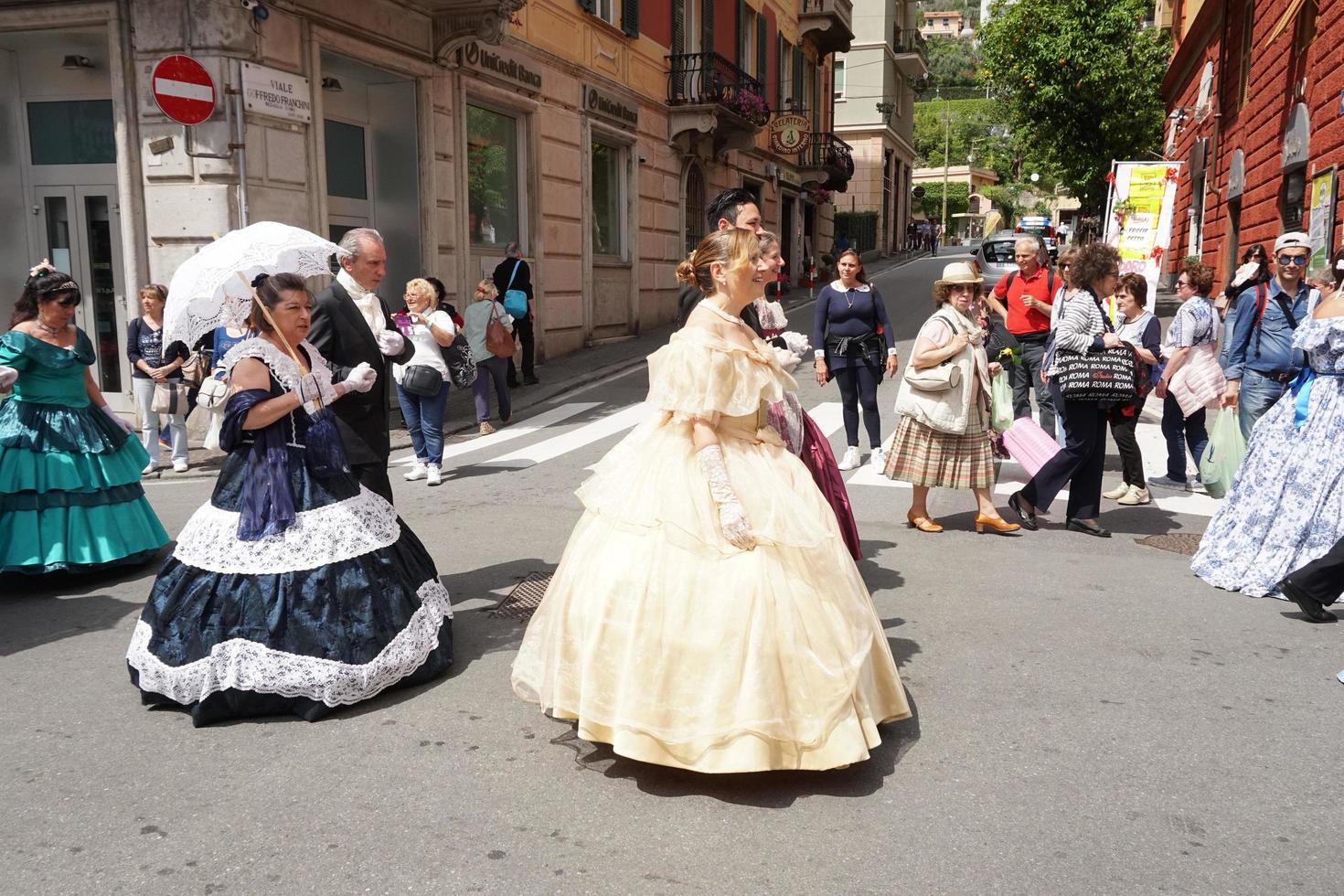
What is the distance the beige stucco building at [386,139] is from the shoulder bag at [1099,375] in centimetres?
794

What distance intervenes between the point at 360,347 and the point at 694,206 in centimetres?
1913

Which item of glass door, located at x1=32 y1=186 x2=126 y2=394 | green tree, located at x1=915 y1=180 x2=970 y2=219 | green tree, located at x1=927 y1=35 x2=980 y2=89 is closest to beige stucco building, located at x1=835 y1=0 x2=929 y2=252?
green tree, located at x1=915 y1=180 x2=970 y2=219

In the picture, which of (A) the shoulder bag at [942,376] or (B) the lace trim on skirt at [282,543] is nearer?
(B) the lace trim on skirt at [282,543]

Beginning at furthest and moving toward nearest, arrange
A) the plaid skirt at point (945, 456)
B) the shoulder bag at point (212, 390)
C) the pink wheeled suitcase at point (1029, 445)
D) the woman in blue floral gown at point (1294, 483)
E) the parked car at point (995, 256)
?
1. the parked car at point (995, 256)
2. the pink wheeled suitcase at point (1029, 445)
3. the plaid skirt at point (945, 456)
4. the woman in blue floral gown at point (1294, 483)
5. the shoulder bag at point (212, 390)

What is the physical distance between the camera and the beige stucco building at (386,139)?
10.5 metres

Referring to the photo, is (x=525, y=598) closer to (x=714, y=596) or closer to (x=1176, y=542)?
(x=714, y=596)

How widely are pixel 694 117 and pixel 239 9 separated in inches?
455

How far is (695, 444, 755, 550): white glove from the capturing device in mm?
3342

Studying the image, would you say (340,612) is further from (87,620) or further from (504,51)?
(504,51)

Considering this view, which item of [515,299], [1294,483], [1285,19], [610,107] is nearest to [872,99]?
[610,107]

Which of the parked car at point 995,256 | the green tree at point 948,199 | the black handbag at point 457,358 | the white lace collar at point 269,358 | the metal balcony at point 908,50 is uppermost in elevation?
the metal balcony at point 908,50

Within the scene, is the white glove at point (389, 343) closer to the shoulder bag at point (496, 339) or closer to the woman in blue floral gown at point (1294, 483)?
the woman in blue floral gown at point (1294, 483)

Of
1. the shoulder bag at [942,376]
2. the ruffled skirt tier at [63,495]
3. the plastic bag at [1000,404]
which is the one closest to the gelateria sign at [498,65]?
the plastic bag at [1000,404]

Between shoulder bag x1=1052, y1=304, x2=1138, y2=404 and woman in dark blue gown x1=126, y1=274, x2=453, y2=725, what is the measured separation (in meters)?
4.30
